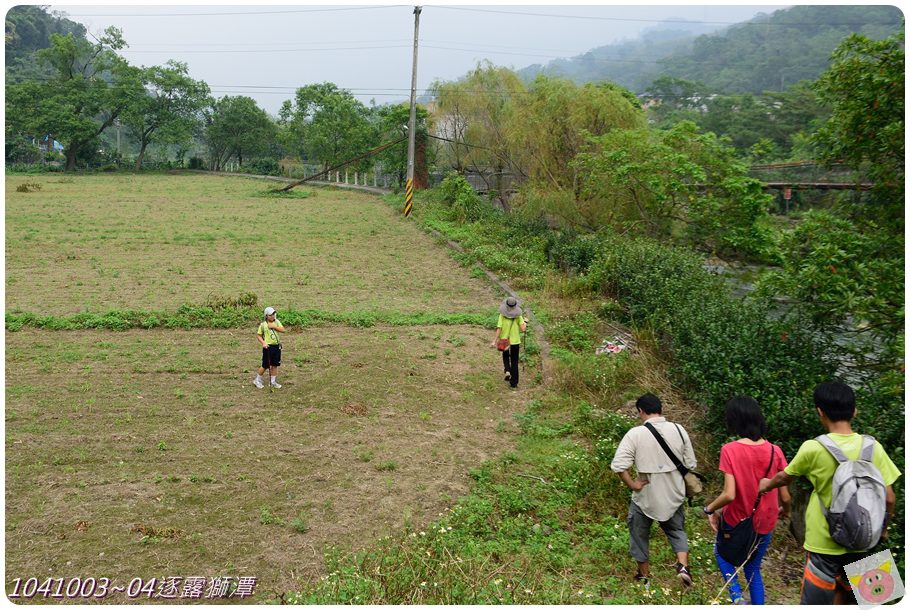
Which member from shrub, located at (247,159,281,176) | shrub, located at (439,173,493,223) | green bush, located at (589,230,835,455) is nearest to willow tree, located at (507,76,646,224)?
shrub, located at (439,173,493,223)

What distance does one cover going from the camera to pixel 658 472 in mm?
4949

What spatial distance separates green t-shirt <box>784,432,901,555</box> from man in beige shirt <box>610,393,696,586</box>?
0.94m

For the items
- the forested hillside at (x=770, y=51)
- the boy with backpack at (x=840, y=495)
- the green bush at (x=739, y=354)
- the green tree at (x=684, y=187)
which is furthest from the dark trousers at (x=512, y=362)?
the forested hillside at (x=770, y=51)

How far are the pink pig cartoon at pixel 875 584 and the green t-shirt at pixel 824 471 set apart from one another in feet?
0.58

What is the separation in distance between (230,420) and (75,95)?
57597 mm

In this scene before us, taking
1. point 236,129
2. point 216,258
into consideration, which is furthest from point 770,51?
point 216,258

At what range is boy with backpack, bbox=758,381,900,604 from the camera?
12.5ft

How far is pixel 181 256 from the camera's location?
1991cm

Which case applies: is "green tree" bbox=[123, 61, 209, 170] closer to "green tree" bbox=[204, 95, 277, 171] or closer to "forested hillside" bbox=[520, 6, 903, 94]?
"green tree" bbox=[204, 95, 277, 171]

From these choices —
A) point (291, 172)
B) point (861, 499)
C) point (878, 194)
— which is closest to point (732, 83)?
point (291, 172)

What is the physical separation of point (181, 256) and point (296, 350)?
9635mm

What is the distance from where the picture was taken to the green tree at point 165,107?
59.1 m

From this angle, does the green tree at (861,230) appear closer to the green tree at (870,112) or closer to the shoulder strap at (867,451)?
the green tree at (870,112)

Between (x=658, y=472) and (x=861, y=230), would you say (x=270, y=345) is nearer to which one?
(x=658, y=472)
